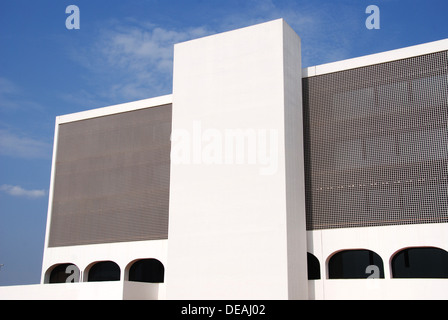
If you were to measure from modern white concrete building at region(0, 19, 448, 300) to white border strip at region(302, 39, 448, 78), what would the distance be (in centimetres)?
5

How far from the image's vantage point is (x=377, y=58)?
872 inches

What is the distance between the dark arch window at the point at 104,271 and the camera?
26422 millimetres

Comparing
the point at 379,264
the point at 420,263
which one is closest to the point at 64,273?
the point at 379,264

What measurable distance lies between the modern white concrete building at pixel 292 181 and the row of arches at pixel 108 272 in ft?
0.49

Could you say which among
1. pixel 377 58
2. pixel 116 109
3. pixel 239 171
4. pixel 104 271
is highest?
pixel 377 58

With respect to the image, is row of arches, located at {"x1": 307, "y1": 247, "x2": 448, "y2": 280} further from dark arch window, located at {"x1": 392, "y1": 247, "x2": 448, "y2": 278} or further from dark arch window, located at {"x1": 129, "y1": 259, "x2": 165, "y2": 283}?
dark arch window, located at {"x1": 129, "y1": 259, "x2": 165, "y2": 283}

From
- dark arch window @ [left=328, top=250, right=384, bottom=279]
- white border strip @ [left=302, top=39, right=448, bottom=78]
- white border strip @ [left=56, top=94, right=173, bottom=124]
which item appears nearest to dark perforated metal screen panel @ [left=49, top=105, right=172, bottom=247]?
white border strip @ [left=56, top=94, right=173, bottom=124]

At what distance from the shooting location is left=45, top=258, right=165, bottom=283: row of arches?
25.1m

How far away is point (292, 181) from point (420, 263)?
216 inches

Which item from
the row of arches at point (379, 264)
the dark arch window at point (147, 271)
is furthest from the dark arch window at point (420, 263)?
the dark arch window at point (147, 271)

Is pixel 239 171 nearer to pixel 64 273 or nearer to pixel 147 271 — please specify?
pixel 147 271

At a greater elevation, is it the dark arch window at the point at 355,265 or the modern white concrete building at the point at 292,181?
the modern white concrete building at the point at 292,181

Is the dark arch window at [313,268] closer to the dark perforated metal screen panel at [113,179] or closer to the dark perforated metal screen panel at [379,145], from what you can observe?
the dark perforated metal screen panel at [379,145]
